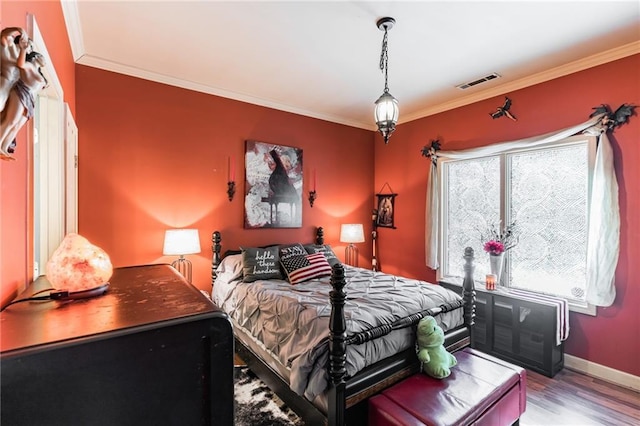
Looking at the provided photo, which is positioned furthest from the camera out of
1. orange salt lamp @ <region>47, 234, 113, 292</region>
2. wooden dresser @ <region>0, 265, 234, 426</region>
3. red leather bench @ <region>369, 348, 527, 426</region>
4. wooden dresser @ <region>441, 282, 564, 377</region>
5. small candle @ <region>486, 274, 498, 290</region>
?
small candle @ <region>486, 274, 498, 290</region>

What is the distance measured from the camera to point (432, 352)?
214 centimetres

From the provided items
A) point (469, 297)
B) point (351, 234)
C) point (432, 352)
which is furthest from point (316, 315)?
point (351, 234)

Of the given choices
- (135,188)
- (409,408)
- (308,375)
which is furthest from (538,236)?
(135,188)

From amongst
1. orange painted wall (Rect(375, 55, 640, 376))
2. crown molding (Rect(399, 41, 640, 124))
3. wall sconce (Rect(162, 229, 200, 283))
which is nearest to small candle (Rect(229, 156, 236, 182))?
wall sconce (Rect(162, 229, 200, 283))

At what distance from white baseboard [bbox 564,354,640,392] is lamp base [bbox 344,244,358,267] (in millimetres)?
2714

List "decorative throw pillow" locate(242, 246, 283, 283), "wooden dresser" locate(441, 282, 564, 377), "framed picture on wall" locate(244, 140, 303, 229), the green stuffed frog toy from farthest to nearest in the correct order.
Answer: "framed picture on wall" locate(244, 140, 303, 229)
"decorative throw pillow" locate(242, 246, 283, 283)
"wooden dresser" locate(441, 282, 564, 377)
the green stuffed frog toy

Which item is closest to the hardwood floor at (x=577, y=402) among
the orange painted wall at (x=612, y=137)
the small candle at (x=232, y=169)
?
the orange painted wall at (x=612, y=137)

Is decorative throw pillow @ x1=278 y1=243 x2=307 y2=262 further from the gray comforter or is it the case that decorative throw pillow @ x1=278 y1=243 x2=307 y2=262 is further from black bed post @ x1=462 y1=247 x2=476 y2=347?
black bed post @ x1=462 y1=247 x2=476 y2=347

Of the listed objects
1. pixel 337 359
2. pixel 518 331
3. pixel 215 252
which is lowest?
pixel 518 331

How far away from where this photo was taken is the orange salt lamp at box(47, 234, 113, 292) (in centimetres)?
90

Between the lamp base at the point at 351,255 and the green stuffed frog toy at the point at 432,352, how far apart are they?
2.60 meters

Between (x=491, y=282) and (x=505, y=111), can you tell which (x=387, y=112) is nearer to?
(x=505, y=111)

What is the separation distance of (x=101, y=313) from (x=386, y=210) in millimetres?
4469

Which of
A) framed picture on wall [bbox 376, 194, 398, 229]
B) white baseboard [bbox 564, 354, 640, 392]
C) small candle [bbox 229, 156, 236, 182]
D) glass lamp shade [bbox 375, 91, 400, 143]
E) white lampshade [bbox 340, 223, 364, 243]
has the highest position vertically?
glass lamp shade [bbox 375, 91, 400, 143]
